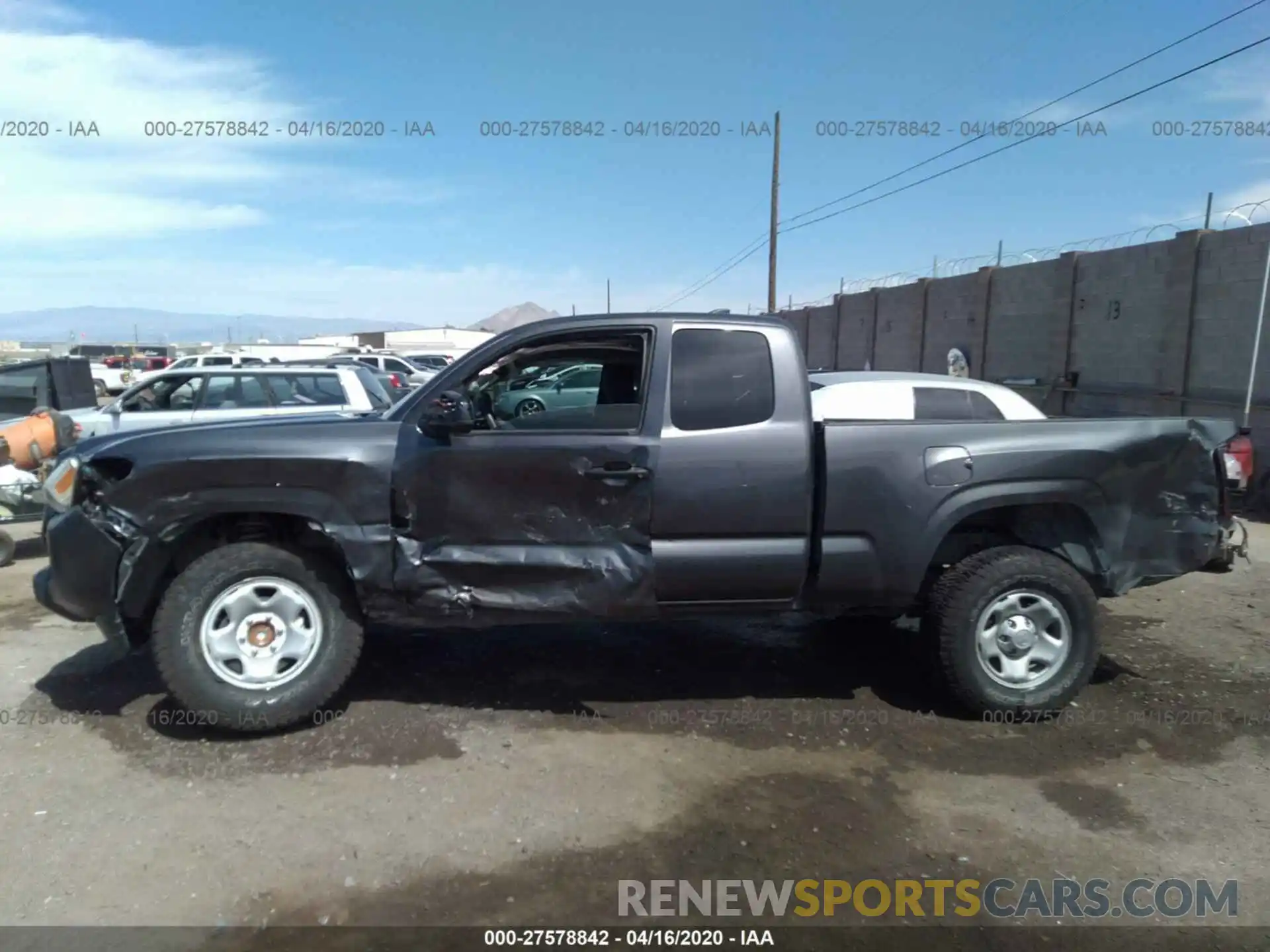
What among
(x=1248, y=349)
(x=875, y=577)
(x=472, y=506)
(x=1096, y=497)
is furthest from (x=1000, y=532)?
(x=1248, y=349)

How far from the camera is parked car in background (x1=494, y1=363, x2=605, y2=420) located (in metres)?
4.73

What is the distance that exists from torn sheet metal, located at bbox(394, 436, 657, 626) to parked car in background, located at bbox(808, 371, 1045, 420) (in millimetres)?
3103

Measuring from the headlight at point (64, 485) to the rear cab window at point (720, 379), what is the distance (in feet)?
9.32

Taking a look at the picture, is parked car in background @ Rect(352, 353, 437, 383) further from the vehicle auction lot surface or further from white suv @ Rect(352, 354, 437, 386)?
the vehicle auction lot surface

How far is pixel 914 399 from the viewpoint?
23.8 feet

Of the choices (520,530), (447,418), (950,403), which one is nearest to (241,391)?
(447,418)

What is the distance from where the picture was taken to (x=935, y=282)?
23281mm

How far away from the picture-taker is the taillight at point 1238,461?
5.41 metres

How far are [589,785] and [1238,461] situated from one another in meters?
4.99

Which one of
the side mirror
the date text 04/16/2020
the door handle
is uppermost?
the side mirror

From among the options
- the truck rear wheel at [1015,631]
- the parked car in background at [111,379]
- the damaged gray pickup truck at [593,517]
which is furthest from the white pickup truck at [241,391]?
the parked car in background at [111,379]

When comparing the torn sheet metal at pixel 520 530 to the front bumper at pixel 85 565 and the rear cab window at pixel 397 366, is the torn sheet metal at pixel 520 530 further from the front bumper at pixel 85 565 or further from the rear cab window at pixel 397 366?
the rear cab window at pixel 397 366

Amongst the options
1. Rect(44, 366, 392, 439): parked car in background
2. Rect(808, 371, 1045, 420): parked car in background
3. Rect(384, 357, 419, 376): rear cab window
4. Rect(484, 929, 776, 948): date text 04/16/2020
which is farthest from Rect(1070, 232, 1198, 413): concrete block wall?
Rect(384, 357, 419, 376): rear cab window

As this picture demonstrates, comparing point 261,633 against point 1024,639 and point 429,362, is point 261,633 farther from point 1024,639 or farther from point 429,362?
point 429,362
